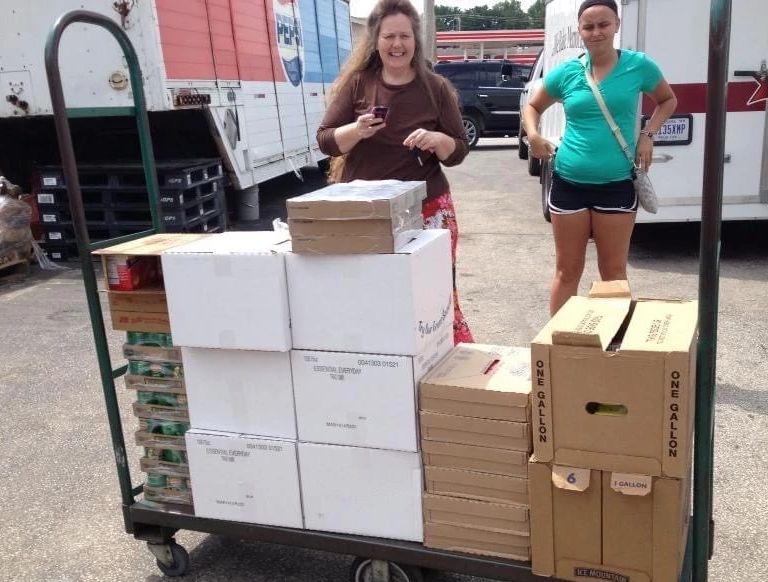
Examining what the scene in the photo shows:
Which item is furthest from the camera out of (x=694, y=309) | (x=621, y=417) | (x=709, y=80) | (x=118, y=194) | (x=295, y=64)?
Result: (x=295, y=64)

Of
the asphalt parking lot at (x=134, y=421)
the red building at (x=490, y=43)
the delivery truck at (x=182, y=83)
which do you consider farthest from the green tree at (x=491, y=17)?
the asphalt parking lot at (x=134, y=421)

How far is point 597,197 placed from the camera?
3.67 m

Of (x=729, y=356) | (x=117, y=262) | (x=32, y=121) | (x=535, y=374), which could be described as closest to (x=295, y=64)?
(x=32, y=121)

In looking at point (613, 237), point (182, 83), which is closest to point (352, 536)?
point (613, 237)

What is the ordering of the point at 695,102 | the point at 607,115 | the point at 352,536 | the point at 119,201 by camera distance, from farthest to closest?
the point at 119,201, the point at 695,102, the point at 607,115, the point at 352,536

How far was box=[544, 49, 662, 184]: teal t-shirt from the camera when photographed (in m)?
3.55

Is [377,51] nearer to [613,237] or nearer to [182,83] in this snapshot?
[613,237]

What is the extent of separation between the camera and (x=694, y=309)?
7.66ft

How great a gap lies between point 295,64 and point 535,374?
32.0 feet

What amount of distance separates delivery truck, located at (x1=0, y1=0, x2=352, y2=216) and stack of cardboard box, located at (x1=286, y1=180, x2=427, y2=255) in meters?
3.62

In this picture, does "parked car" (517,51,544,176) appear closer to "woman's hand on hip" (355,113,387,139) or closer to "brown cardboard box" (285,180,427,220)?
"woman's hand on hip" (355,113,387,139)

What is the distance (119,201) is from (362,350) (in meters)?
6.38

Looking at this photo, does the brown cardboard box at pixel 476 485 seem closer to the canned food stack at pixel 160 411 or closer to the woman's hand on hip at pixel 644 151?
the canned food stack at pixel 160 411

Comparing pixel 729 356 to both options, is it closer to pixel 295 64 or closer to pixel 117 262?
pixel 117 262
